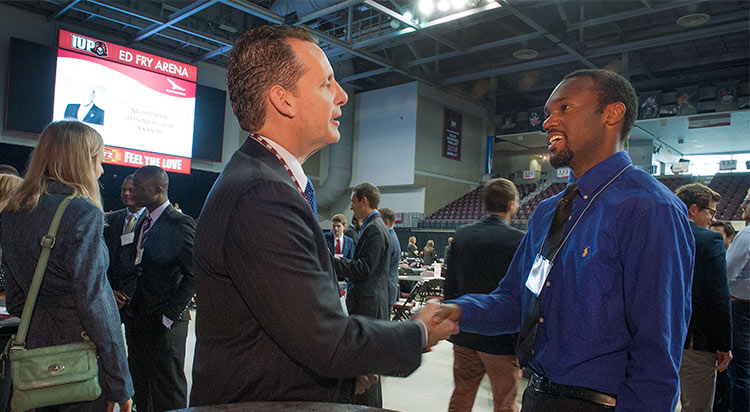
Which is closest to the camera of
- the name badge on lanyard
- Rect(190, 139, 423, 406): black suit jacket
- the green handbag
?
Rect(190, 139, 423, 406): black suit jacket

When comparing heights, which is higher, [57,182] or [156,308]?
[57,182]

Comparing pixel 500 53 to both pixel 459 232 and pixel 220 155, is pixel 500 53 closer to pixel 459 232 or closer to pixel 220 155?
pixel 220 155

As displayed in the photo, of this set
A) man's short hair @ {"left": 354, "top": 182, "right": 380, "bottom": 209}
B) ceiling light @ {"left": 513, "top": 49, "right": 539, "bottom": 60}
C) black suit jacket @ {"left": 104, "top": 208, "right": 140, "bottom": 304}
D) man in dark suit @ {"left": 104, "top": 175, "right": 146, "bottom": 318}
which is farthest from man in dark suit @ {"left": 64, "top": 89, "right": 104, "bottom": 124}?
ceiling light @ {"left": 513, "top": 49, "right": 539, "bottom": 60}

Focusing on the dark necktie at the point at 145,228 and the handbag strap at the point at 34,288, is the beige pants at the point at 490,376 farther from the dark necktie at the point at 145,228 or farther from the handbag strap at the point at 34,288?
the handbag strap at the point at 34,288

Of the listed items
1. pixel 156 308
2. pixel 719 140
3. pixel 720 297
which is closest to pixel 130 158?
pixel 156 308

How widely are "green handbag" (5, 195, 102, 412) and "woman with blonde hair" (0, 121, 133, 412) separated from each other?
0.05m

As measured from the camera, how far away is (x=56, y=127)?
1.82 meters

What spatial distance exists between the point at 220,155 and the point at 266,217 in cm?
1369

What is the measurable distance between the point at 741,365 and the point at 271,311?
146 inches

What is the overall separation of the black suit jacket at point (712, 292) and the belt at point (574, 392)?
6.66 ft

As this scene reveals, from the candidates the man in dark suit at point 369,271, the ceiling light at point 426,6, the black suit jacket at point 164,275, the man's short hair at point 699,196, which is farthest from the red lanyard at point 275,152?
the ceiling light at point 426,6

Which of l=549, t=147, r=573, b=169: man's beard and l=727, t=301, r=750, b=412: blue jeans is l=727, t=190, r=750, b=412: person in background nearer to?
l=727, t=301, r=750, b=412: blue jeans

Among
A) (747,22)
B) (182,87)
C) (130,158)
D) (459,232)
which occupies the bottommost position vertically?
(459,232)

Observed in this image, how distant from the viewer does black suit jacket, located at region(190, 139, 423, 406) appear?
0.82 meters
